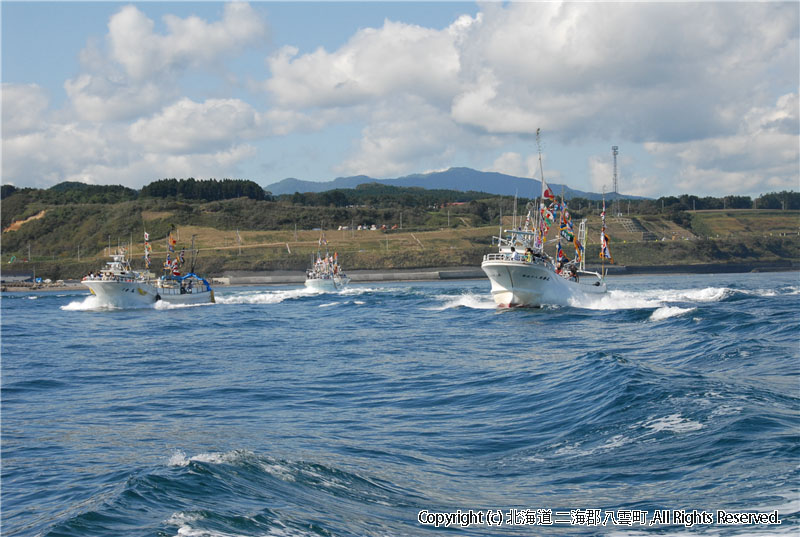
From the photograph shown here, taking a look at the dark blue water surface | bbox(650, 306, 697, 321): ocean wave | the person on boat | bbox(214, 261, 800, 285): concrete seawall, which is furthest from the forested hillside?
the dark blue water surface

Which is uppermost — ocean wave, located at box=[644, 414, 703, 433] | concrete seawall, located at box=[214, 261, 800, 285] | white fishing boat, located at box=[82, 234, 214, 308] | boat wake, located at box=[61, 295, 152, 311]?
white fishing boat, located at box=[82, 234, 214, 308]

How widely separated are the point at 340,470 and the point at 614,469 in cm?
493

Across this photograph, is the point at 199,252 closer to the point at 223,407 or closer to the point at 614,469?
the point at 223,407

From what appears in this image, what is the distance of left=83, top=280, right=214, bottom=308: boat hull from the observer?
6456 cm

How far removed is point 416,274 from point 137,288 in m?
67.7

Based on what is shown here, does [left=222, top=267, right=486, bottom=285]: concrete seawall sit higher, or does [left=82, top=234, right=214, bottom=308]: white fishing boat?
[left=82, top=234, right=214, bottom=308]: white fishing boat

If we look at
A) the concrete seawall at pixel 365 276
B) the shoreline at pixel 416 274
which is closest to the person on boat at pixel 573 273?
the concrete seawall at pixel 365 276

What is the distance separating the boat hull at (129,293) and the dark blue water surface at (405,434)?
3070 centimetres

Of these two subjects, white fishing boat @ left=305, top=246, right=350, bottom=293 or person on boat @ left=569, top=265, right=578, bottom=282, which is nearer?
person on boat @ left=569, top=265, right=578, bottom=282

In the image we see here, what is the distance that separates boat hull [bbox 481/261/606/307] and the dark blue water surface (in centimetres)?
1355

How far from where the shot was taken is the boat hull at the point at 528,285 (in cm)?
4888

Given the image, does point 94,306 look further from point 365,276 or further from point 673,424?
point 365,276

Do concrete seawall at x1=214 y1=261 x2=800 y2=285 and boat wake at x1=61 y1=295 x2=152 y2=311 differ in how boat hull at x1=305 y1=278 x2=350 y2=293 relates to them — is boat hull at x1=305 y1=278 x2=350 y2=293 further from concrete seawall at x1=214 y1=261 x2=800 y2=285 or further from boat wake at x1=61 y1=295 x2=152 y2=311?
concrete seawall at x1=214 y1=261 x2=800 y2=285

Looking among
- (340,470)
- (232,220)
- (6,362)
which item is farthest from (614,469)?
(232,220)
